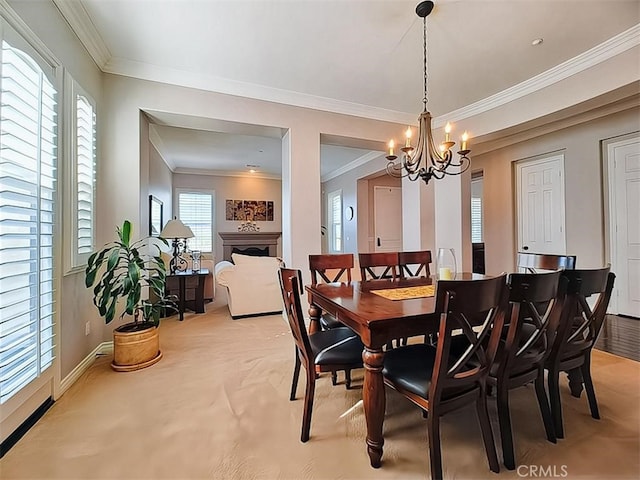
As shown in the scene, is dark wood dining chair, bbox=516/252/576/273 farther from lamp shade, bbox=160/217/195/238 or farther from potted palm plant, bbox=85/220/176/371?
lamp shade, bbox=160/217/195/238

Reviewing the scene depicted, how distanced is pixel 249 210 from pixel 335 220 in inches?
90.5

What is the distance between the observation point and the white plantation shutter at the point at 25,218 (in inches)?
61.2

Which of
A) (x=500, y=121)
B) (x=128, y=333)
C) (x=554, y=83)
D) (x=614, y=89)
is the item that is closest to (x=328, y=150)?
(x=500, y=121)

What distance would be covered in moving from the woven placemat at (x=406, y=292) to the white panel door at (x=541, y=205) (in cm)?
369

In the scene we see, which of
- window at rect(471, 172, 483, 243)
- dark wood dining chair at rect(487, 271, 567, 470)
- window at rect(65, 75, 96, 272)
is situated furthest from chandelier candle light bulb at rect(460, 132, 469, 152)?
window at rect(471, 172, 483, 243)

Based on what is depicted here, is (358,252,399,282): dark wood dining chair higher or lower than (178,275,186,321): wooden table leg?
higher

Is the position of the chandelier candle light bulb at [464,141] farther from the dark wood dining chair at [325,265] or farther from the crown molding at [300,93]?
the crown molding at [300,93]

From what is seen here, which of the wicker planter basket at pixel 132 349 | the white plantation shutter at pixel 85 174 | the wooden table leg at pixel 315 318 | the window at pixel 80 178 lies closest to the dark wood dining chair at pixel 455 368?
the wooden table leg at pixel 315 318

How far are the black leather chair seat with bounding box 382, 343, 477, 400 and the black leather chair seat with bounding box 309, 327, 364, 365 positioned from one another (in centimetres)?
20

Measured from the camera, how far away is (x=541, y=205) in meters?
4.84

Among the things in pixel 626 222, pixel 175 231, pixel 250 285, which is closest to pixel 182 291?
pixel 175 231

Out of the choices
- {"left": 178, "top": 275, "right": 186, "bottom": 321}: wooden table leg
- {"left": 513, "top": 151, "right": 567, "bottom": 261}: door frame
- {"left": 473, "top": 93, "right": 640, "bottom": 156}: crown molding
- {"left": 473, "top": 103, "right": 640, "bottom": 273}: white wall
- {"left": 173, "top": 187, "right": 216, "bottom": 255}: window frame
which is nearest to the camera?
{"left": 473, "top": 93, "right": 640, "bottom": 156}: crown molding

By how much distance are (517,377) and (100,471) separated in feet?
6.92

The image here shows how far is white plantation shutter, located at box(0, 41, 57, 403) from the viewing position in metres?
1.56
